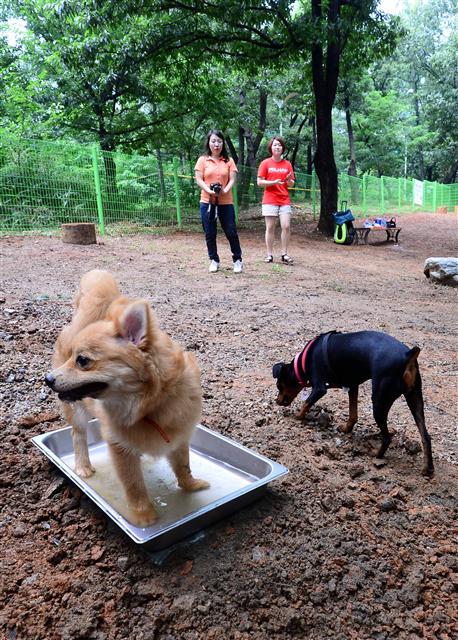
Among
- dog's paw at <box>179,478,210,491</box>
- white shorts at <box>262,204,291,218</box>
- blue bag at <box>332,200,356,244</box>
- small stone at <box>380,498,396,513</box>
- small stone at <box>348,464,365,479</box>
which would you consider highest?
white shorts at <box>262,204,291,218</box>

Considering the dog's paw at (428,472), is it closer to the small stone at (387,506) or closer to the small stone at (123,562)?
the small stone at (387,506)

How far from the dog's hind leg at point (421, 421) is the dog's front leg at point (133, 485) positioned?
1450 millimetres

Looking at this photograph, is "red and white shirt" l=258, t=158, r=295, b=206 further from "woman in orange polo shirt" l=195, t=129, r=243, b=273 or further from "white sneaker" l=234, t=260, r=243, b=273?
"white sneaker" l=234, t=260, r=243, b=273

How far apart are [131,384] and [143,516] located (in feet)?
2.14

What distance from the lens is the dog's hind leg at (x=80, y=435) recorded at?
2.39 m

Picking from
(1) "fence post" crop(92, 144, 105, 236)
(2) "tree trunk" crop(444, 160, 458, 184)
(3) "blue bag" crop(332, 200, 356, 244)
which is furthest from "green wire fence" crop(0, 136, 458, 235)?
(2) "tree trunk" crop(444, 160, 458, 184)

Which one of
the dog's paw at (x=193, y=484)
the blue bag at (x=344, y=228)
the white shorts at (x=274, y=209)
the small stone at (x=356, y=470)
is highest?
the white shorts at (x=274, y=209)

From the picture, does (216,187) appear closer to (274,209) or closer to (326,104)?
(274,209)

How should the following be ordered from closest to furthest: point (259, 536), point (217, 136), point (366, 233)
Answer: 1. point (259, 536)
2. point (217, 136)
3. point (366, 233)

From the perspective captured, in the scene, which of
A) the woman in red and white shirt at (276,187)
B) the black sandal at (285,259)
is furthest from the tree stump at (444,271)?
the woman in red and white shirt at (276,187)

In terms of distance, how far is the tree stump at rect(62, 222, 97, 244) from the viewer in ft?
32.1

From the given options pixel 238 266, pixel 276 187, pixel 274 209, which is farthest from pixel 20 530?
pixel 276 187

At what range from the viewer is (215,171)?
7484mm

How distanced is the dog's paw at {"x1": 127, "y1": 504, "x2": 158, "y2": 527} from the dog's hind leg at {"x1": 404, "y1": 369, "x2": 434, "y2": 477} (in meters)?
1.44
